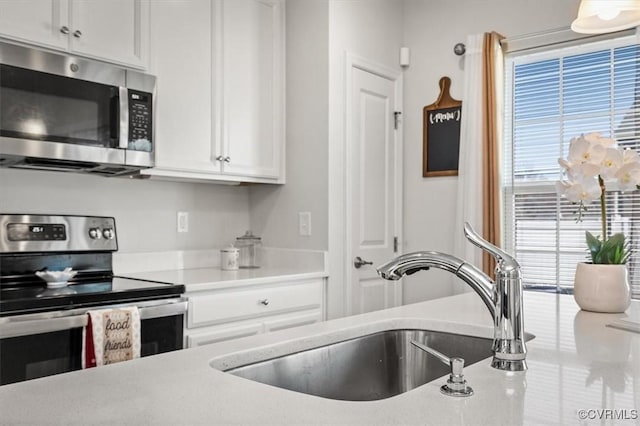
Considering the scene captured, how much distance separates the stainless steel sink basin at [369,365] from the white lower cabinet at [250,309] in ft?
3.93

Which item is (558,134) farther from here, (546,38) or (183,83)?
(183,83)

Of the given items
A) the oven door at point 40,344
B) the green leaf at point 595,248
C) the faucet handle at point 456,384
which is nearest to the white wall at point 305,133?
the oven door at point 40,344

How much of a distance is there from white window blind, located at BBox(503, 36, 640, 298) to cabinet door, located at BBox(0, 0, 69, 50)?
2.42 meters

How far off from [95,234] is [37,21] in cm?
96

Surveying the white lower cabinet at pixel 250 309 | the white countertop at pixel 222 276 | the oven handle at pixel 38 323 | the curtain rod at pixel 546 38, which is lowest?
the white lower cabinet at pixel 250 309

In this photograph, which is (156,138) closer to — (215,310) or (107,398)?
(215,310)

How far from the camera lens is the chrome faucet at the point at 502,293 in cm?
107

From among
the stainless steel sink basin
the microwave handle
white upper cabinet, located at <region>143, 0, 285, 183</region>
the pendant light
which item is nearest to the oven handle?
the microwave handle

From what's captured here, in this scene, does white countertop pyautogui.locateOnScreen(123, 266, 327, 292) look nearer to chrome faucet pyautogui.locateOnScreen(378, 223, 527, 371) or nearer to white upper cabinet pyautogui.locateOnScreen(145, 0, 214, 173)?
white upper cabinet pyautogui.locateOnScreen(145, 0, 214, 173)

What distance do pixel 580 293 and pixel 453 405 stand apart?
1.11 metres

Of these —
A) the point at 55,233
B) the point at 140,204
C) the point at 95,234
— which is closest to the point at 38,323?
the point at 55,233

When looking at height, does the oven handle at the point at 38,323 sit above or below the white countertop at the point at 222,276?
below

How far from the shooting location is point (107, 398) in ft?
2.87

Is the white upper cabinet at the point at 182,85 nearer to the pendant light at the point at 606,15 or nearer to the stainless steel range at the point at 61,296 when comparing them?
the stainless steel range at the point at 61,296
